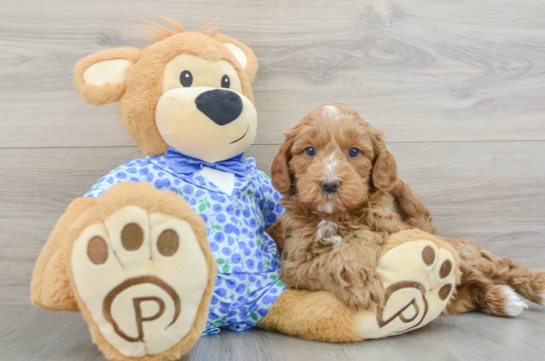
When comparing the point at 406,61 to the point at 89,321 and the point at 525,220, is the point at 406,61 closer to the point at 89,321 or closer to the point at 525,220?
the point at 525,220

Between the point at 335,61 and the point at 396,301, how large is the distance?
0.95 m

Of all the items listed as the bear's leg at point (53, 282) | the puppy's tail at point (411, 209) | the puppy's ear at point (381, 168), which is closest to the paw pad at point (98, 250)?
the bear's leg at point (53, 282)

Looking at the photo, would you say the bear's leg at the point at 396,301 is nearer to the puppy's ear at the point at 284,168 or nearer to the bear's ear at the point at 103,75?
the puppy's ear at the point at 284,168

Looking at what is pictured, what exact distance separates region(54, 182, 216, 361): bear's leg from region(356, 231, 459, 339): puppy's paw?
45 cm

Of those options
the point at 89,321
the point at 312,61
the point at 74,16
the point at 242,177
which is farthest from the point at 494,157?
the point at 74,16

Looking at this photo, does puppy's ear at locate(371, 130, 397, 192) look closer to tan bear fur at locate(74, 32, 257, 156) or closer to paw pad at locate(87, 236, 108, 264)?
tan bear fur at locate(74, 32, 257, 156)

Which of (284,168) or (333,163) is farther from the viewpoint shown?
(284,168)

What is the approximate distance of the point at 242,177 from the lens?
48.0 inches

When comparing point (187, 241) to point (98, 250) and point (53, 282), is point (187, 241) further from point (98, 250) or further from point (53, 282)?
point (53, 282)

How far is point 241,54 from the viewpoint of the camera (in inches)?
52.1

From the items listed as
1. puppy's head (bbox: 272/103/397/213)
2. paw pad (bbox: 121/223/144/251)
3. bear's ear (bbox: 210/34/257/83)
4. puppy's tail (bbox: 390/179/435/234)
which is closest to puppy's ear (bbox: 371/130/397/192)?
puppy's head (bbox: 272/103/397/213)

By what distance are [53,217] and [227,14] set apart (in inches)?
39.6

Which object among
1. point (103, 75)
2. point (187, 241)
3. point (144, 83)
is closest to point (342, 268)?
point (187, 241)

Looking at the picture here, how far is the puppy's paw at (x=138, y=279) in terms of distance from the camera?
28.2 inches
